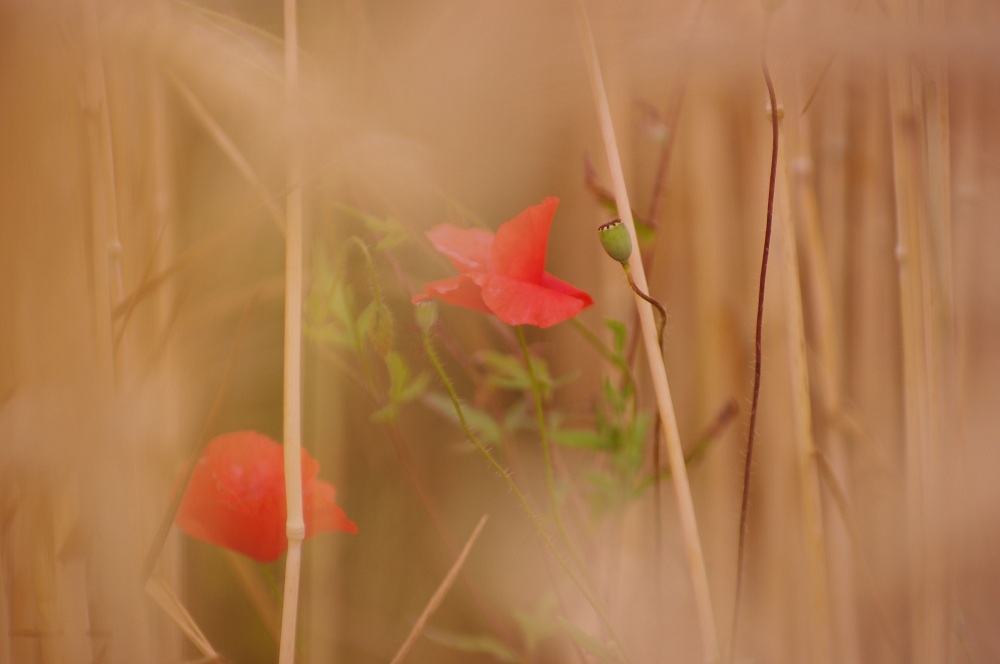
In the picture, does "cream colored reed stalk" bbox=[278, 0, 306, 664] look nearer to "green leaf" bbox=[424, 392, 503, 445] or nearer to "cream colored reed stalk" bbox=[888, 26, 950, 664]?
"green leaf" bbox=[424, 392, 503, 445]

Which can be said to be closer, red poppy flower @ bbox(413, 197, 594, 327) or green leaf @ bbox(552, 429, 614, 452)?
red poppy flower @ bbox(413, 197, 594, 327)

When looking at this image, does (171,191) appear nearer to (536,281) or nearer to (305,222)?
(305,222)

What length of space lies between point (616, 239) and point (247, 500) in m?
0.20

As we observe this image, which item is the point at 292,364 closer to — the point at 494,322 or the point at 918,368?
the point at 494,322

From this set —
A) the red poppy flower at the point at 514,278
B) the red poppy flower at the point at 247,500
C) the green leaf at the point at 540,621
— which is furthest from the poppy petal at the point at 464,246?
the green leaf at the point at 540,621

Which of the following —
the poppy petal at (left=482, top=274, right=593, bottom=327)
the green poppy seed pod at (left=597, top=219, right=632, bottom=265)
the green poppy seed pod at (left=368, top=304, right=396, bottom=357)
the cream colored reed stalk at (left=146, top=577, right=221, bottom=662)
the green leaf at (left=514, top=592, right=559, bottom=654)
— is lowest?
the green leaf at (left=514, top=592, right=559, bottom=654)

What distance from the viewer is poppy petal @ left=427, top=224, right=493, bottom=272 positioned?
0.31 m

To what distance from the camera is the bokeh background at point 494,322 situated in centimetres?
32

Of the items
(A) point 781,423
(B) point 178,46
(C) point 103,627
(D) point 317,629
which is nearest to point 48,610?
(C) point 103,627

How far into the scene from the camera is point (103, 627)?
1.14 feet

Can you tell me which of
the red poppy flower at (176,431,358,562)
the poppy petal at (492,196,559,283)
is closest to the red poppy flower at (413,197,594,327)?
the poppy petal at (492,196,559,283)

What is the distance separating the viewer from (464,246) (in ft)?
1.08

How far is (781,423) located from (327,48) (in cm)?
40

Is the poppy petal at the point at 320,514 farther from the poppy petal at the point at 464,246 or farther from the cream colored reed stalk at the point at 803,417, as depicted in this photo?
the cream colored reed stalk at the point at 803,417
